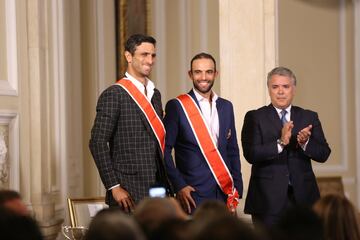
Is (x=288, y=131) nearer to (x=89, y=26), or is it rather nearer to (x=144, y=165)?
(x=144, y=165)

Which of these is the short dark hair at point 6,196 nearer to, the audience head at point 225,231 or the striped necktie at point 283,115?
the audience head at point 225,231

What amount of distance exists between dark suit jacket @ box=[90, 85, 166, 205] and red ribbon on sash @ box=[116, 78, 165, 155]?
19 mm

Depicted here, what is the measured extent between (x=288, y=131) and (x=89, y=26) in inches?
120

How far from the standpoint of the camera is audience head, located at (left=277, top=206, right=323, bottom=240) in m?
2.05

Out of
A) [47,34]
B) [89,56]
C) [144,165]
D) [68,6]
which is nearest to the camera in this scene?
[144,165]

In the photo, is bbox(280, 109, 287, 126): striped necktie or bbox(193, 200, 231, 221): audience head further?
bbox(280, 109, 287, 126): striped necktie

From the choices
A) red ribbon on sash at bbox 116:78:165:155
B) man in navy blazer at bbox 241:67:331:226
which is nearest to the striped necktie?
man in navy blazer at bbox 241:67:331:226

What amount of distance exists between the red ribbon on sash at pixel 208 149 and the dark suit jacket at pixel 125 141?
314mm

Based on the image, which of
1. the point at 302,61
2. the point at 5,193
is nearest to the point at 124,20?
the point at 302,61

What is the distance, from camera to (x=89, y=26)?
6840 mm

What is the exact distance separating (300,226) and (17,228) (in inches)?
26.3

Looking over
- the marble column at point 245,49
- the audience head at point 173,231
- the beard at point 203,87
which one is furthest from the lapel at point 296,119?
the audience head at point 173,231

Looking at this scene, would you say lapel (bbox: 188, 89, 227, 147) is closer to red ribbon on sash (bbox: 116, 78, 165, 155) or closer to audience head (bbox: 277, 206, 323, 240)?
red ribbon on sash (bbox: 116, 78, 165, 155)

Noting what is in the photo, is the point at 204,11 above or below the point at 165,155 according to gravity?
above
